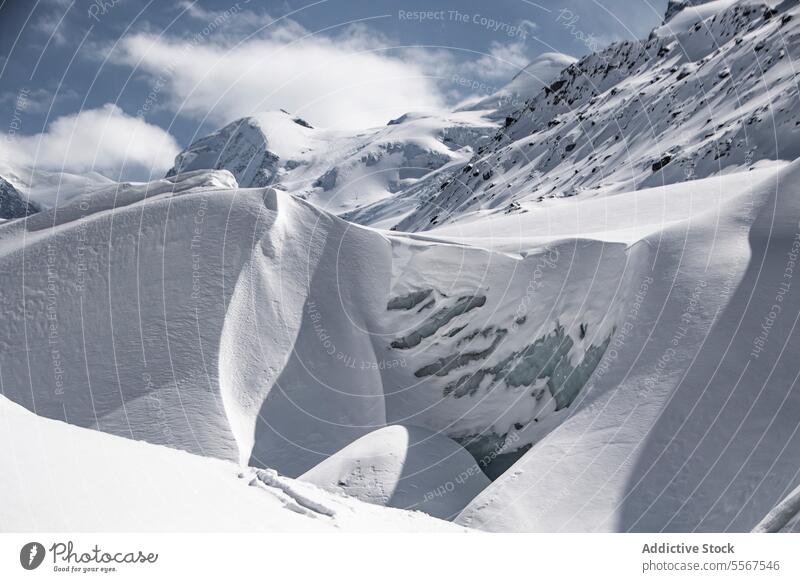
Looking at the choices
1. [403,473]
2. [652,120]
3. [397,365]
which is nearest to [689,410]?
[403,473]

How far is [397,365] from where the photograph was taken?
2514 cm

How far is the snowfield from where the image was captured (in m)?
12.6

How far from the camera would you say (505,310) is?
965 inches

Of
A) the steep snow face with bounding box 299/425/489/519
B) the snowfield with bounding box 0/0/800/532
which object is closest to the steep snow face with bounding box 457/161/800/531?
the snowfield with bounding box 0/0/800/532

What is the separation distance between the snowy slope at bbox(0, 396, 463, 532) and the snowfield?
0.05 meters

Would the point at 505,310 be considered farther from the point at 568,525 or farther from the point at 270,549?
the point at 270,549

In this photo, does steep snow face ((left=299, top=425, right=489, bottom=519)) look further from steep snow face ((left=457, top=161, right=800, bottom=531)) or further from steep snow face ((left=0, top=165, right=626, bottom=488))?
steep snow face ((left=457, top=161, right=800, bottom=531))

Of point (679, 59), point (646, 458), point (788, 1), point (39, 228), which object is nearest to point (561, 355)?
point (646, 458)

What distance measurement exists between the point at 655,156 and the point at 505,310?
187ft

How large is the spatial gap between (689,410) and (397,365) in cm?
1108

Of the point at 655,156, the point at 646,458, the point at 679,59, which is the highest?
the point at 679,59

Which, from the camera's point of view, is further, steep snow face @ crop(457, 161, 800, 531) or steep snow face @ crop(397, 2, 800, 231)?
steep snow face @ crop(397, 2, 800, 231)

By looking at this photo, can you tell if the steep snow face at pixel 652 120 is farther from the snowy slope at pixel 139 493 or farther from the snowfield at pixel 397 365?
the snowy slope at pixel 139 493

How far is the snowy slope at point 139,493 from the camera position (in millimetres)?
8891
